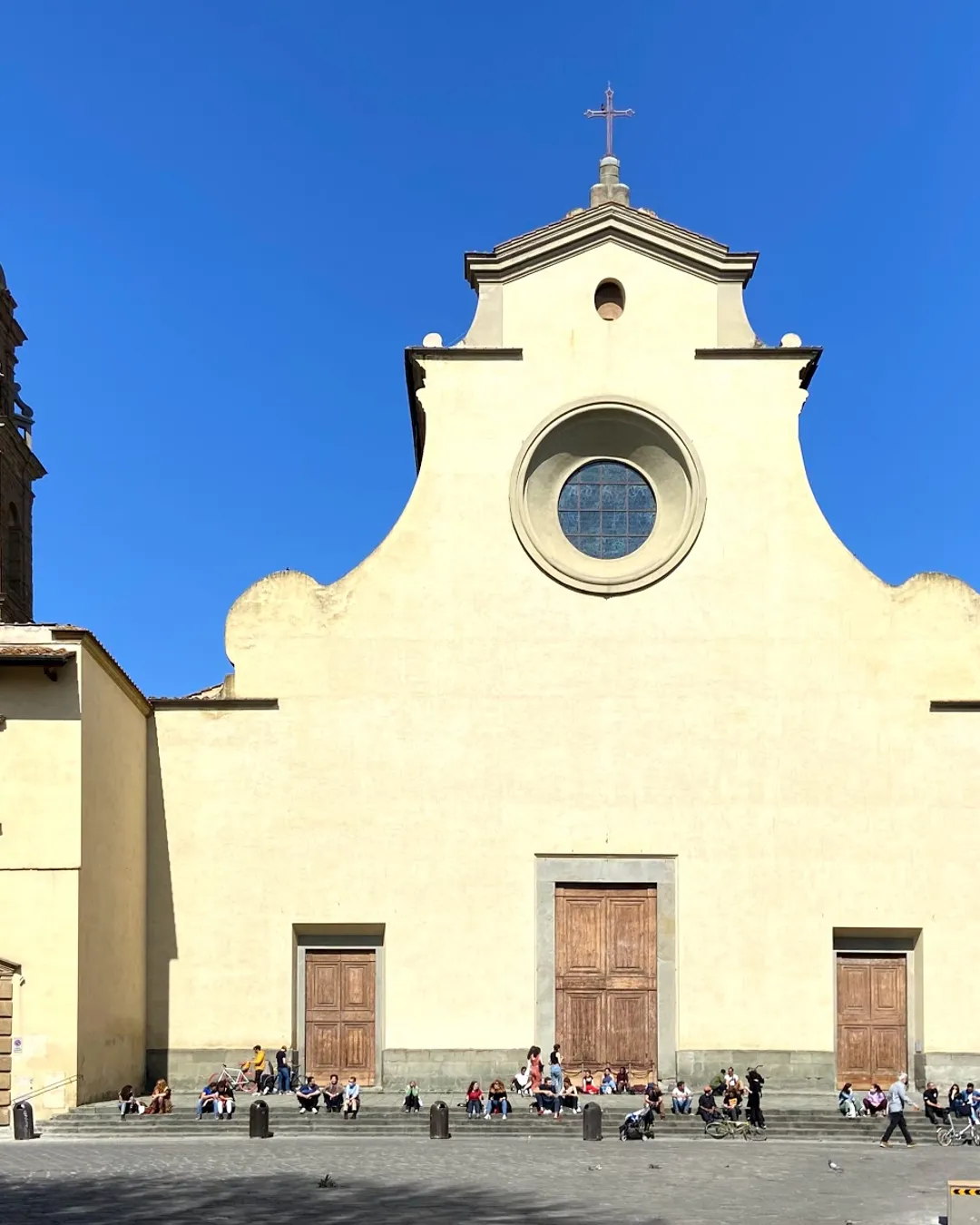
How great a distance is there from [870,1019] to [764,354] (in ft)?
41.0

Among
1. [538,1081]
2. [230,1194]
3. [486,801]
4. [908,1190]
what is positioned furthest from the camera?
[486,801]

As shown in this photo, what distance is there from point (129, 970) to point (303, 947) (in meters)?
3.17

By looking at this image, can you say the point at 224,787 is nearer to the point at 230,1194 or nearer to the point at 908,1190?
the point at 230,1194

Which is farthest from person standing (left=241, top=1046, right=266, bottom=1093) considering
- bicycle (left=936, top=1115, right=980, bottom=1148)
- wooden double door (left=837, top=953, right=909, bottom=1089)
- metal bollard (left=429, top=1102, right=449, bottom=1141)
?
bicycle (left=936, top=1115, right=980, bottom=1148)

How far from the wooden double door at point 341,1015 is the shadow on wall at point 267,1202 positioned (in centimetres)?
952

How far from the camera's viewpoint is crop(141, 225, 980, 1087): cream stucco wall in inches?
1299

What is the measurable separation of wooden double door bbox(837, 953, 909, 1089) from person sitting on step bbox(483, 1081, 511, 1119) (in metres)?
6.74

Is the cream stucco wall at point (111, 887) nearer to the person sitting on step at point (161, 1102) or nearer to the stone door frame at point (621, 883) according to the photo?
the person sitting on step at point (161, 1102)

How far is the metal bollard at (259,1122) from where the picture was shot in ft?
92.1

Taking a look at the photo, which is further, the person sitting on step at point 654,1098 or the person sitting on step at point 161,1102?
the person sitting on step at point 161,1102

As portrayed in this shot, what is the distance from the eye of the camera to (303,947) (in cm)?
3331

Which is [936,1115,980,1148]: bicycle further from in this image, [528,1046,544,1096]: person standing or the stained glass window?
the stained glass window

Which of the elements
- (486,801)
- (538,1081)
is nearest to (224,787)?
(486,801)

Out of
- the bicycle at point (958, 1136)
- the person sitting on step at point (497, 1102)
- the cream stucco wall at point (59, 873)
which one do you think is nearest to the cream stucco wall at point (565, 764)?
the person sitting on step at point (497, 1102)
